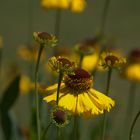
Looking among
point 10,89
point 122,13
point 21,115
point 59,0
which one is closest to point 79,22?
point 122,13

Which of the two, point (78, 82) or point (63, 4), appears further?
point (63, 4)

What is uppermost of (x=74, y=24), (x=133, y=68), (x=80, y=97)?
(x=80, y=97)

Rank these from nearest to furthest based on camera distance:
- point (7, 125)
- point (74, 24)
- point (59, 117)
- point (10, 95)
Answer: point (59, 117) < point (10, 95) < point (7, 125) < point (74, 24)

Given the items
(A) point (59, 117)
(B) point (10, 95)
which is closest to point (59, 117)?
(A) point (59, 117)

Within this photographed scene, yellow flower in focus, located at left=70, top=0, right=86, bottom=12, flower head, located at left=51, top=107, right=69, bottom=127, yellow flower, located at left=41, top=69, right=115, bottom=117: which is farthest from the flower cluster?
flower head, located at left=51, top=107, right=69, bottom=127

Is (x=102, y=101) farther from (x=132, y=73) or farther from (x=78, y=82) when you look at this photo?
(x=132, y=73)

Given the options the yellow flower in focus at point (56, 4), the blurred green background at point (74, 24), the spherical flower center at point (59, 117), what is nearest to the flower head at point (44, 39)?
the spherical flower center at point (59, 117)

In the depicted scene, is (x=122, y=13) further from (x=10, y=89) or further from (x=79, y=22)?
(x=10, y=89)
